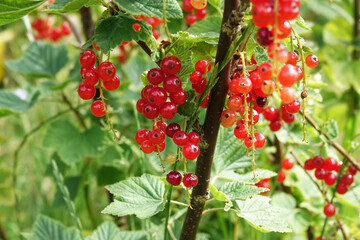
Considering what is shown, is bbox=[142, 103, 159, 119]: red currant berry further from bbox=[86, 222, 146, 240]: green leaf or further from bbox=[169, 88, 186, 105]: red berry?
bbox=[86, 222, 146, 240]: green leaf

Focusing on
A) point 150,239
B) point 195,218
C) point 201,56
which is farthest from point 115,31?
point 150,239

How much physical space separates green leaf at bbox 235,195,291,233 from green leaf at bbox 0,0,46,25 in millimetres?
651

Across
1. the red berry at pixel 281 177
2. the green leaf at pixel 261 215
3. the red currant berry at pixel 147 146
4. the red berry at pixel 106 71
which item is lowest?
the red berry at pixel 281 177

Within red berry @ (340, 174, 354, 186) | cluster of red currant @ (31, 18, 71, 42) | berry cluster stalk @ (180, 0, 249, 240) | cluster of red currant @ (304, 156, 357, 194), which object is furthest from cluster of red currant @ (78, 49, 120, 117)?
cluster of red currant @ (31, 18, 71, 42)

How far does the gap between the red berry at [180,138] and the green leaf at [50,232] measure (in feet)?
2.48

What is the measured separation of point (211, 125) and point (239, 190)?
7.3 inches

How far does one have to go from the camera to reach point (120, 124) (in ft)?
6.13

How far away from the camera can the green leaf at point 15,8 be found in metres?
0.76

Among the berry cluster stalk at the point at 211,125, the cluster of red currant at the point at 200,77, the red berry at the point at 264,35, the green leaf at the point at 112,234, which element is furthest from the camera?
the green leaf at the point at 112,234

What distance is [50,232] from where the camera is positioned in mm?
1339

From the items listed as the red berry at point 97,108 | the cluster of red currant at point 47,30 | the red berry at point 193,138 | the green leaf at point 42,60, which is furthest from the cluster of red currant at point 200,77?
the cluster of red currant at point 47,30

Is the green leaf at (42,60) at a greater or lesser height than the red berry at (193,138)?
lesser

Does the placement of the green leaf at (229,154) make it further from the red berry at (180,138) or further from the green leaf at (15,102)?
the green leaf at (15,102)

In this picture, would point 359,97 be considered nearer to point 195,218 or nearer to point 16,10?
point 195,218
